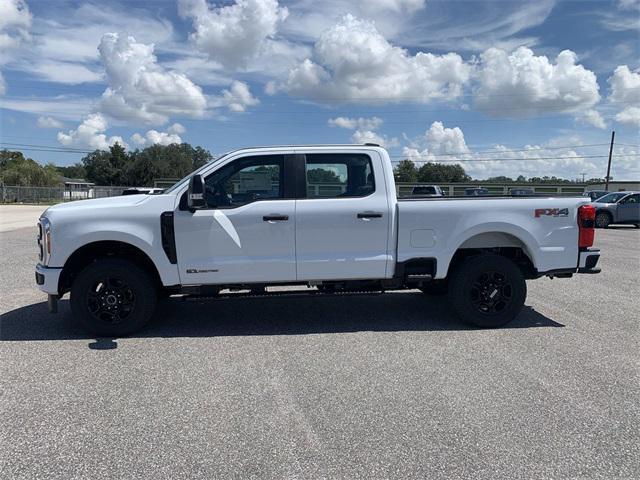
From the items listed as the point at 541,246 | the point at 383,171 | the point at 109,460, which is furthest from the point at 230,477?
the point at 541,246

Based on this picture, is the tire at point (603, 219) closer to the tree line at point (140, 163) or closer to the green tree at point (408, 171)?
the green tree at point (408, 171)

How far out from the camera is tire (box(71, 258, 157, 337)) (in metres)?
5.20

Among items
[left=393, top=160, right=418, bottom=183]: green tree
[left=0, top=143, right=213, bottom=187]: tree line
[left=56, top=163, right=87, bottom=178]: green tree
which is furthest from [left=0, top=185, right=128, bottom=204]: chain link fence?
[left=56, top=163, right=87, bottom=178]: green tree

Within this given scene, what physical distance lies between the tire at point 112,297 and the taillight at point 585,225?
16.3 feet

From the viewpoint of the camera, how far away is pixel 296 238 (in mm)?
5352

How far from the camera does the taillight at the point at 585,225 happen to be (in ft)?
18.6

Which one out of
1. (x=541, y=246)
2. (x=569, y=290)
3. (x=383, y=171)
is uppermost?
(x=383, y=171)

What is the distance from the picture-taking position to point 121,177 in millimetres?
100250

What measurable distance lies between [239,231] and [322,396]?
2143 mm

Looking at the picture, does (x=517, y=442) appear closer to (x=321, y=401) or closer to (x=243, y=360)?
(x=321, y=401)

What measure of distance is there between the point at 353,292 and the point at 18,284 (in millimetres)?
5985

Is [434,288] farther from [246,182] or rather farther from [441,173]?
[441,173]

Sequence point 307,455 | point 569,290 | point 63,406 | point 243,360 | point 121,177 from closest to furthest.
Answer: point 307,455 → point 63,406 → point 243,360 → point 569,290 → point 121,177

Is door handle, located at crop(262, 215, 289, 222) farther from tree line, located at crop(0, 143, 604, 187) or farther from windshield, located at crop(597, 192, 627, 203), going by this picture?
tree line, located at crop(0, 143, 604, 187)
